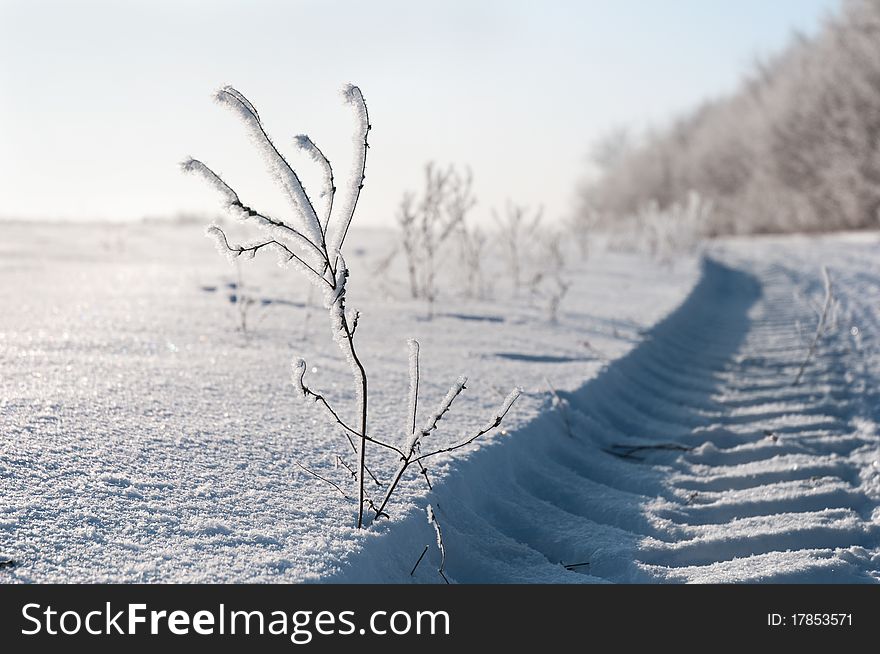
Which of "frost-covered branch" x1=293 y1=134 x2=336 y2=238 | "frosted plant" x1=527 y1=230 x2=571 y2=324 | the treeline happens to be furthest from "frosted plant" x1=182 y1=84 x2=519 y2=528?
the treeline

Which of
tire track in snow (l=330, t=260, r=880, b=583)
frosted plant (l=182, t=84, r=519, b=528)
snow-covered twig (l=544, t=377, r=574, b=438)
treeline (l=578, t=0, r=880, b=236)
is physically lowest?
tire track in snow (l=330, t=260, r=880, b=583)

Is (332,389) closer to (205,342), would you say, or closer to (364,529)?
(205,342)

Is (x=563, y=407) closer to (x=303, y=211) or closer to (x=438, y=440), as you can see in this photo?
(x=438, y=440)

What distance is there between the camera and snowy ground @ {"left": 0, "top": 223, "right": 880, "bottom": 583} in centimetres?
155

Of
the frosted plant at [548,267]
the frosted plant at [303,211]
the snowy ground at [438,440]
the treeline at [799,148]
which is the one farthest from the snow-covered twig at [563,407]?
the treeline at [799,148]

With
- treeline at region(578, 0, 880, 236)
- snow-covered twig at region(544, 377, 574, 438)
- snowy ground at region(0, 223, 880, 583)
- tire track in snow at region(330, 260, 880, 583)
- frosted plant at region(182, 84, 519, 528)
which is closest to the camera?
frosted plant at region(182, 84, 519, 528)

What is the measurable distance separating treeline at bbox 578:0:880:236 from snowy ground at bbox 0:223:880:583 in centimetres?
610

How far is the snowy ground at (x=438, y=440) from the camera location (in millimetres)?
1550

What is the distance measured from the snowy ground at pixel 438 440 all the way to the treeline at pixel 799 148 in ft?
20.0

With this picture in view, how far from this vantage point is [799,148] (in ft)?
73.9

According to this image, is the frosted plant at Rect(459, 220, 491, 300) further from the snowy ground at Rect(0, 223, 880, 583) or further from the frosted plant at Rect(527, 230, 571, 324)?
the snowy ground at Rect(0, 223, 880, 583)

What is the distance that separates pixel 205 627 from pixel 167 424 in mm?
834

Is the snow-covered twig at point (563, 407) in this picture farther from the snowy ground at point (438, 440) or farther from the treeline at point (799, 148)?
the treeline at point (799, 148)

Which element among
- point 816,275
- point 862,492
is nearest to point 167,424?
point 862,492
